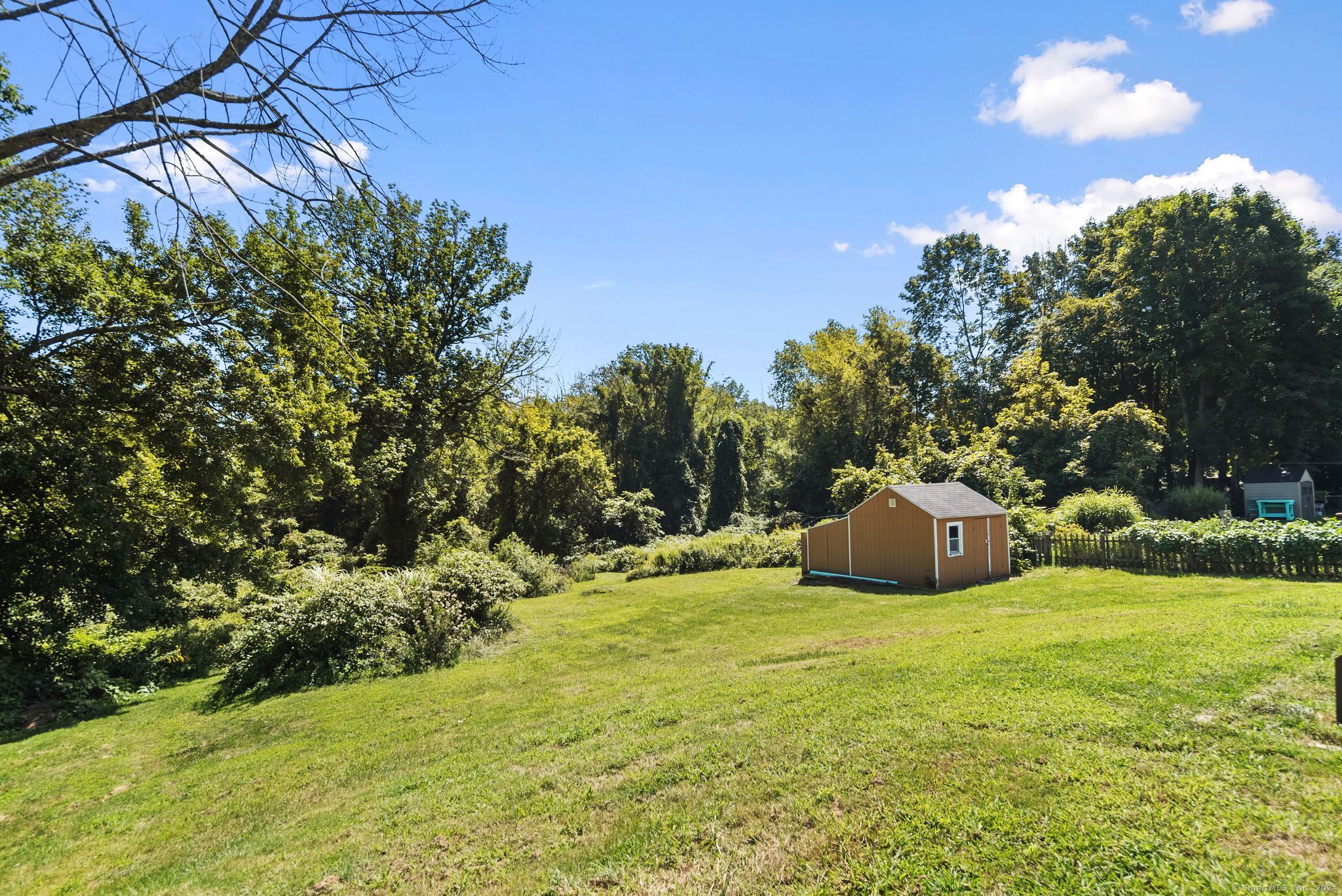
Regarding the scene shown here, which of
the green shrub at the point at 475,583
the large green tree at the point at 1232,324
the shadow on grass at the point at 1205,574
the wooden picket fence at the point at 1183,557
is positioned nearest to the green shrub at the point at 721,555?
the wooden picket fence at the point at 1183,557

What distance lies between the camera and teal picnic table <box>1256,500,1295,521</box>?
2783cm

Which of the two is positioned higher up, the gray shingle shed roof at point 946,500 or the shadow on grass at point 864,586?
the gray shingle shed roof at point 946,500

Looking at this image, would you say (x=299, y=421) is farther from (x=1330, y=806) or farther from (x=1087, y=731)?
(x=1330, y=806)

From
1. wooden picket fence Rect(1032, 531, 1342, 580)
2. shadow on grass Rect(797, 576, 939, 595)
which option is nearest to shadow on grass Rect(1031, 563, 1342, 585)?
wooden picket fence Rect(1032, 531, 1342, 580)

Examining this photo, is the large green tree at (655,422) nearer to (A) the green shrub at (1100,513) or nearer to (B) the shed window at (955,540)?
(A) the green shrub at (1100,513)

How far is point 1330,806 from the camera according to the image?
3.23 metres

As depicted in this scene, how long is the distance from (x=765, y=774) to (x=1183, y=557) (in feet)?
57.5

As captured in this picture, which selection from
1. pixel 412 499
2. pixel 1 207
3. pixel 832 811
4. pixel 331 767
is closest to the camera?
pixel 832 811

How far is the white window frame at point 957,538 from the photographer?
1725cm

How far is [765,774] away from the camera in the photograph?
15.0 ft

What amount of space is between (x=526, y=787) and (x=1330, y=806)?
A: 539 cm

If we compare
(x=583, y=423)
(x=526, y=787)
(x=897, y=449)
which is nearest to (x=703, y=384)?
(x=583, y=423)

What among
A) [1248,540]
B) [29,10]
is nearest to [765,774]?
[29,10]

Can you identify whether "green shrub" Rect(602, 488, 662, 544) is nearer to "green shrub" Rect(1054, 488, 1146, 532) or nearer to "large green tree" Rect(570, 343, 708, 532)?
"large green tree" Rect(570, 343, 708, 532)
